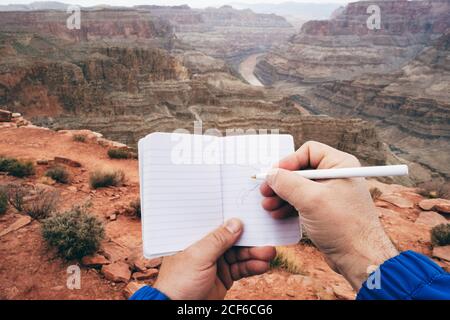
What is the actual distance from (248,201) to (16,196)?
10.8 ft

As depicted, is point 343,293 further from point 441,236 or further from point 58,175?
point 58,175

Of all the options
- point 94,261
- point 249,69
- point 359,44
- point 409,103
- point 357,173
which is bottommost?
point 409,103

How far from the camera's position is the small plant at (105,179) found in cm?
530

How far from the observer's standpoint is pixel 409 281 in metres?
1.38

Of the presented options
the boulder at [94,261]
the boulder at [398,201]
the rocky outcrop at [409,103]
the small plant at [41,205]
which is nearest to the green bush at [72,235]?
the boulder at [94,261]

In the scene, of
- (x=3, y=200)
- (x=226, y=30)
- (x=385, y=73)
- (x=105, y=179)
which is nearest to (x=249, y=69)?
(x=226, y=30)

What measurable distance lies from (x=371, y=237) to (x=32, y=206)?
3.74 m

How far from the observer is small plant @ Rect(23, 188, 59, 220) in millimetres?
3799

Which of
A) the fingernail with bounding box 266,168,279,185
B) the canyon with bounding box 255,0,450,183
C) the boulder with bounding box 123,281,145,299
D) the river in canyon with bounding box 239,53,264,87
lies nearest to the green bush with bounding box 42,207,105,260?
the boulder with bounding box 123,281,145,299

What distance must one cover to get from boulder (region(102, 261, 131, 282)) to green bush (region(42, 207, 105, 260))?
0.29m

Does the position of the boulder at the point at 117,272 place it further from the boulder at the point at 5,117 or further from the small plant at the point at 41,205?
the boulder at the point at 5,117

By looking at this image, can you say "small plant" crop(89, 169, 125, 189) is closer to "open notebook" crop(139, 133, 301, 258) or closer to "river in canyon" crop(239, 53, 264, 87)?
"open notebook" crop(139, 133, 301, 258)

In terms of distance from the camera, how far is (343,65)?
90.2 m
